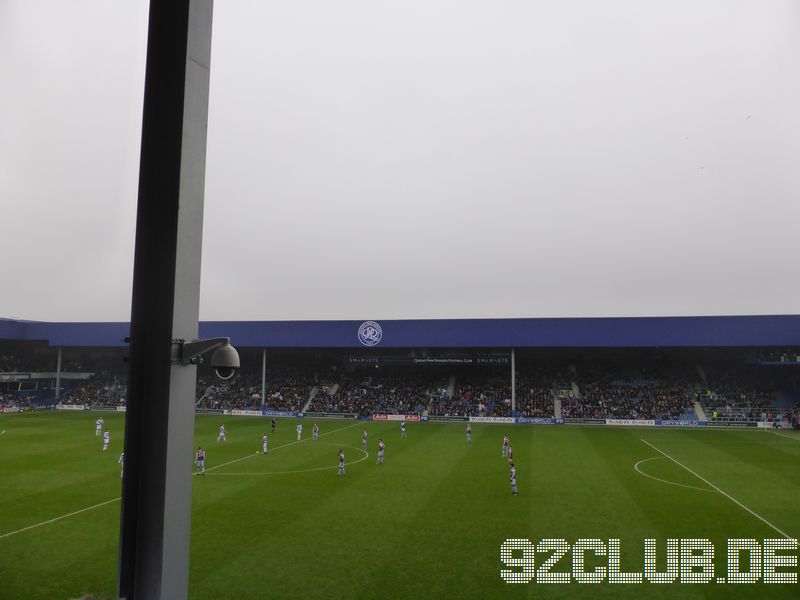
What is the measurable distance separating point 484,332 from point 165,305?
1470 inches

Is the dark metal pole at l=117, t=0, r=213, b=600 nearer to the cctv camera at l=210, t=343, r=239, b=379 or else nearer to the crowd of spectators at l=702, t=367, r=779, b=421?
the cctv camera at l=210, t=343, r=239, b=379

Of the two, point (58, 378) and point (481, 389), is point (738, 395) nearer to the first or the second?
point (481, 389)

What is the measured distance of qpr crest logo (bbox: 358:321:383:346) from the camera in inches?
1649

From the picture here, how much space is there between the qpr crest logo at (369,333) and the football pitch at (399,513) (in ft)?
50.7

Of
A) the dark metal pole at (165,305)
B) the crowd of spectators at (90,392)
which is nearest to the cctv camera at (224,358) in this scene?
the dark metal pole at (165,305)

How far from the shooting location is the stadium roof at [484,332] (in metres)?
37.2

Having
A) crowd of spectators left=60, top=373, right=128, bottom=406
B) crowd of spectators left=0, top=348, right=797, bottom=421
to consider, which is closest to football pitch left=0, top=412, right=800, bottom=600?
crowd of spectators left=0, top=348, right=797, bottom=421

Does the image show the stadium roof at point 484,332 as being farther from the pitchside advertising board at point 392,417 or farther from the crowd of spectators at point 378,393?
the pitchside advertising board at point 392,417

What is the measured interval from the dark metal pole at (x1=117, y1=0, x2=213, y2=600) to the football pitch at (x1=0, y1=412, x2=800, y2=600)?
82.7 inches

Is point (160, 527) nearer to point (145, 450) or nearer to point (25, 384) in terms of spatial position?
point (145, 450)

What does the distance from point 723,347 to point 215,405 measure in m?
37.5

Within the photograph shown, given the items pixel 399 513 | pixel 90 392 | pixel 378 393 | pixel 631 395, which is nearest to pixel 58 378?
pixel 90 392

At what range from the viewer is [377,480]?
60.1ft

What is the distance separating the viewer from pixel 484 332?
132 feet
